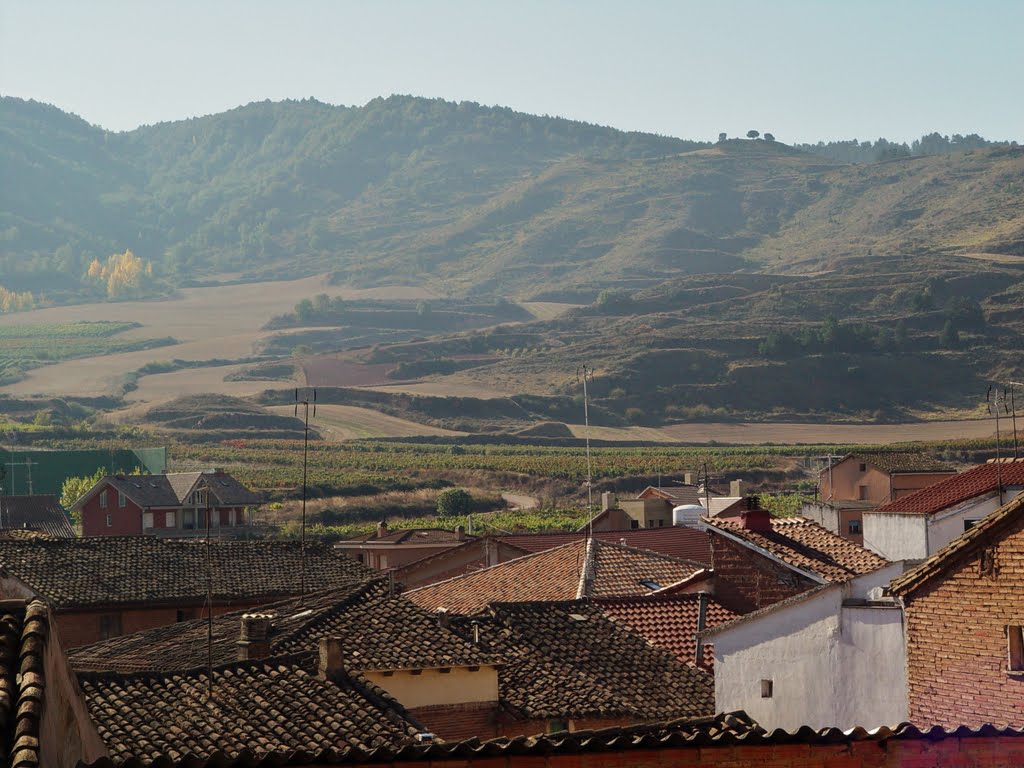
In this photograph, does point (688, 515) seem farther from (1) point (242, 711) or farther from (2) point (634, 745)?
(2) point (634, 745)

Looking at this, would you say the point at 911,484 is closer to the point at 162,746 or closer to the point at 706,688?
the point at 706,688

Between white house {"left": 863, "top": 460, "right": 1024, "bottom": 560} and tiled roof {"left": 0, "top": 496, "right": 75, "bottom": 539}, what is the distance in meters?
43.4

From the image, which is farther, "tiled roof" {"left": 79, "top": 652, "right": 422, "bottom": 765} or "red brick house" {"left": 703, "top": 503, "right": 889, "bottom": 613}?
"red brick house" {"left": 703, "top": 503, "right": 889, "bottom": 613}

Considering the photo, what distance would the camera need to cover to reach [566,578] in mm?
31625

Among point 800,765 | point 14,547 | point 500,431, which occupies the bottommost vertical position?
point 500,431

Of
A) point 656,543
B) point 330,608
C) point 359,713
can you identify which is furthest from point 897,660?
point 656,543

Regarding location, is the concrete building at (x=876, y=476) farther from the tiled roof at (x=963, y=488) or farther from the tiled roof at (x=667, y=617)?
the tiled roof at (x=667, y=617)

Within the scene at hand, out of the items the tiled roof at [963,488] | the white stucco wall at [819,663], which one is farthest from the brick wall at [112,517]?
the white stucco wall at [819,663]

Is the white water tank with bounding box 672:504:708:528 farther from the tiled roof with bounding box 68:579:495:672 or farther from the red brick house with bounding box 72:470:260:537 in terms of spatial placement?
the red brick house with bounding box 72:470:260:537

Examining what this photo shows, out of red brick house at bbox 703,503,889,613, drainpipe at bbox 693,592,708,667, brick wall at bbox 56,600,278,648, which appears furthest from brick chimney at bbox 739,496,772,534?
brick wall at bbox 56,600,278,648

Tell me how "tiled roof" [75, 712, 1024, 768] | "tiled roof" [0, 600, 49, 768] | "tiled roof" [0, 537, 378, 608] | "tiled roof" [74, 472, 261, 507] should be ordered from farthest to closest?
"tiled roof" [74, 472, 261, 507] < "tiled roof" [0, 537, 378, 608] < "tiled roof" [75, 712, 1024, 768] < "tiled roof" [0, 600, 49, 768]

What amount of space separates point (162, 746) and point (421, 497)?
90590 millimetres

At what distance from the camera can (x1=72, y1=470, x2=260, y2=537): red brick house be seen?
247 ft

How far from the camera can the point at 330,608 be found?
22.9m
